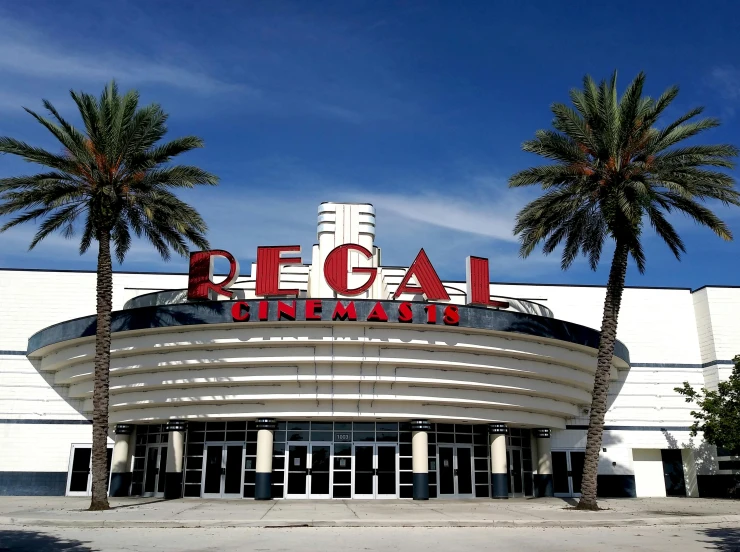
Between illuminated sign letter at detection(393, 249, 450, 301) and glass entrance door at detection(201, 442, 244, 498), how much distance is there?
459 inches

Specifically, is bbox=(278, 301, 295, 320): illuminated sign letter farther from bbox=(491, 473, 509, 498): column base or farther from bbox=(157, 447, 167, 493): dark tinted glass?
bbox=(491, 473, 509, 498): column base

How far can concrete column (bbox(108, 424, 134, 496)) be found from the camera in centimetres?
3497

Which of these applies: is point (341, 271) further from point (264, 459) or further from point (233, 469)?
point (233, 469)

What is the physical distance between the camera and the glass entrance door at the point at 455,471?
1361 inches

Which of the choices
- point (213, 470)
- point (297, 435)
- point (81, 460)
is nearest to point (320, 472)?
point (297, 435)

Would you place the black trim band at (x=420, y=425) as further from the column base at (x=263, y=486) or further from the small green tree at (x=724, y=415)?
the small green tree at (x=724, y=415)

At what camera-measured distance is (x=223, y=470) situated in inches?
1342

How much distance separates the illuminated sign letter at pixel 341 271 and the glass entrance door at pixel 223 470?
9820 millimetres

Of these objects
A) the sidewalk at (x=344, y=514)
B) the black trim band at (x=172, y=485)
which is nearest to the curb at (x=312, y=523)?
the sidewalk at (x=344, y=514)

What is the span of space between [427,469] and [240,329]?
11.4 meters

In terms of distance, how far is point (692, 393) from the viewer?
3800cm

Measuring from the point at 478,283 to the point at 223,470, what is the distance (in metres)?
16.1

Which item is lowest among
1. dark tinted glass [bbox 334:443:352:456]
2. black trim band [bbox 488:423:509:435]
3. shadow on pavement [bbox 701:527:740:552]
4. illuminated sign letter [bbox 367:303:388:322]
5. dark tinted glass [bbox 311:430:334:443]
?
shadow on pavement [bbox 701:527:740:552]

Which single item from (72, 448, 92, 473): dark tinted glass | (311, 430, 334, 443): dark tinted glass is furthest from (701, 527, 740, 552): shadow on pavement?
(72, 448, 92, 473): dark tinted glass
